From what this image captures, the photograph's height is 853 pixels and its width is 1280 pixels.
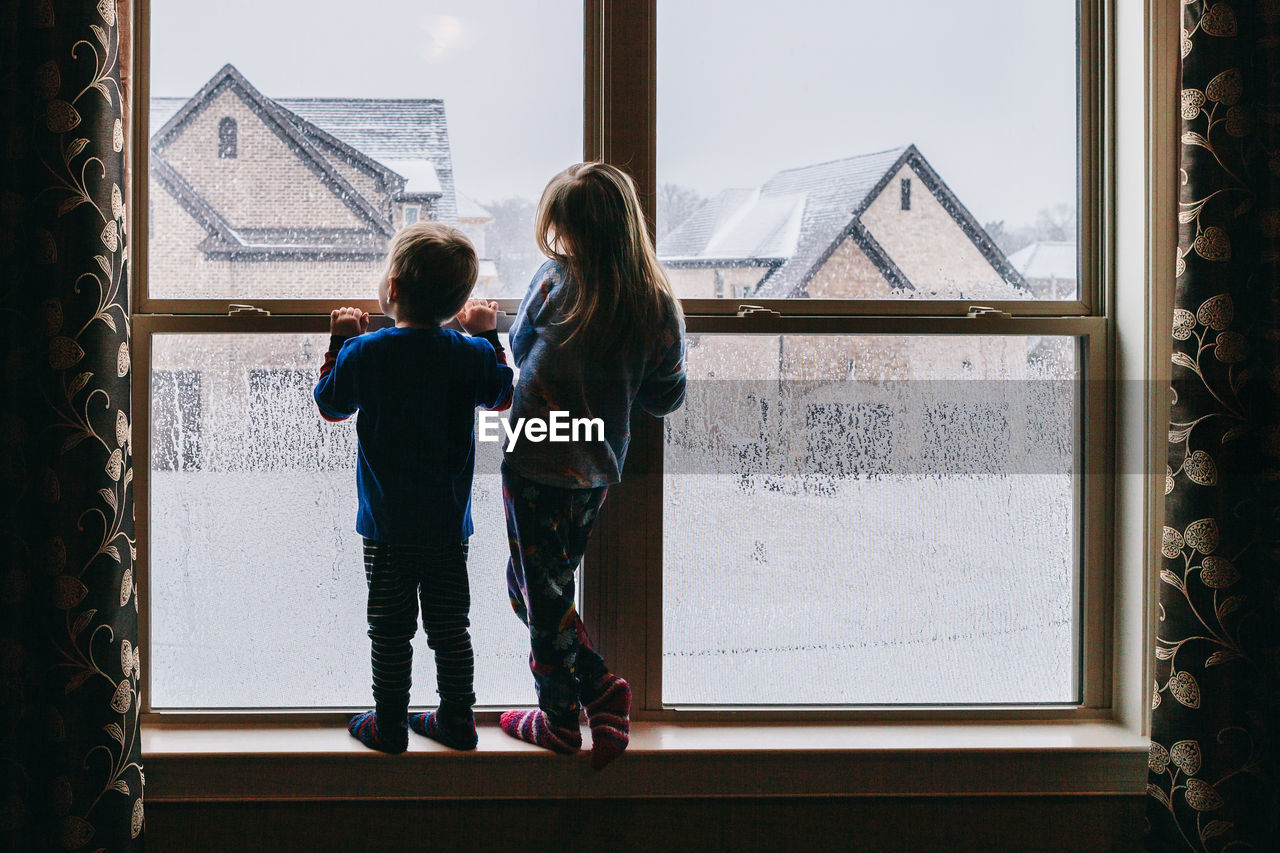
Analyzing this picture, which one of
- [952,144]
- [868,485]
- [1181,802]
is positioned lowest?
[1181,802]

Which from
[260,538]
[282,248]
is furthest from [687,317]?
[260,538]

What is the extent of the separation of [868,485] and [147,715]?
4.61ft

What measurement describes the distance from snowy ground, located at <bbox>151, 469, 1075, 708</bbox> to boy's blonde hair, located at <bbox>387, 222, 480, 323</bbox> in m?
0.35

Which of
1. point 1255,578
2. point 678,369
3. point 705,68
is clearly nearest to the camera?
point 1255,578

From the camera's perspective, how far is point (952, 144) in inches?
61.4

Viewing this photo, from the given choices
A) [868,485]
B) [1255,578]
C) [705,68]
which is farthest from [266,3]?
[1255,578]

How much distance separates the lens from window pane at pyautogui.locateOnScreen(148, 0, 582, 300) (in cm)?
150

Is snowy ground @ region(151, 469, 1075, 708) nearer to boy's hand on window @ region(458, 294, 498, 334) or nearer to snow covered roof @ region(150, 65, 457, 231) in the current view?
boy's hand on window @ region(458, 294, 498, 334)

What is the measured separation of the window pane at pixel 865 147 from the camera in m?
1.54

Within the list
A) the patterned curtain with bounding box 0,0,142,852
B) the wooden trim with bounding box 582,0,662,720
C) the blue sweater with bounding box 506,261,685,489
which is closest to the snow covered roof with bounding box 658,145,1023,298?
the wooden trim with bounding box 582,0,662,720

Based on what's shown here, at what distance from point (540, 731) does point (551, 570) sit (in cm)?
29

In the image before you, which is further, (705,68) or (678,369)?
(705,68)

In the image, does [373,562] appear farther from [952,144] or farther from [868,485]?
[952,144]

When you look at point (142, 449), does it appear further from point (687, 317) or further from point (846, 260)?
point (846, 260)
